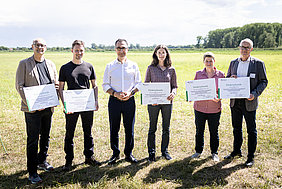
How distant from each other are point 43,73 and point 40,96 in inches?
18.3

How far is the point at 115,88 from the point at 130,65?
576mm

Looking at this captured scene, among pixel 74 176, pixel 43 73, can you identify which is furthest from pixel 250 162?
pixel 43 73

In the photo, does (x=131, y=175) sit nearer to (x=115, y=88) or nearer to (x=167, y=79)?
(x=115, y=88)

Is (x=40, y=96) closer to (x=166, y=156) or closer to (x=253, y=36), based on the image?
→ (x=166, y=156)

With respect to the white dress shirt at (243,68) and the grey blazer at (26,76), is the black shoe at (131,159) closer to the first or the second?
the grey blazer at (26,76)

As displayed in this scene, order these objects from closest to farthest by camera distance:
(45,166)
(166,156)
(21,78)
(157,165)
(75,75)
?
(21,78) → (75,75) → (45,166) → (157,165) → (166,156)

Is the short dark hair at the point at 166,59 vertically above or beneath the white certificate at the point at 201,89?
above

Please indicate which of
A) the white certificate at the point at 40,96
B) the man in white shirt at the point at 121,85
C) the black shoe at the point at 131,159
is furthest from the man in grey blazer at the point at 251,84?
the white certificate at the point at 40,96

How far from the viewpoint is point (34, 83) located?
3854mm

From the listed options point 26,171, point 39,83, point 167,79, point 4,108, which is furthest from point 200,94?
point 4,108

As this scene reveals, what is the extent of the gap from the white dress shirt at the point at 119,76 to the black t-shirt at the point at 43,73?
1105 mm

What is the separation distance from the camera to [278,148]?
17.3 feet

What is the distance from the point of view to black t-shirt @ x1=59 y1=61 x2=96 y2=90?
405 cm

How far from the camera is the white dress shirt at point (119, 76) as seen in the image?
4.32m
